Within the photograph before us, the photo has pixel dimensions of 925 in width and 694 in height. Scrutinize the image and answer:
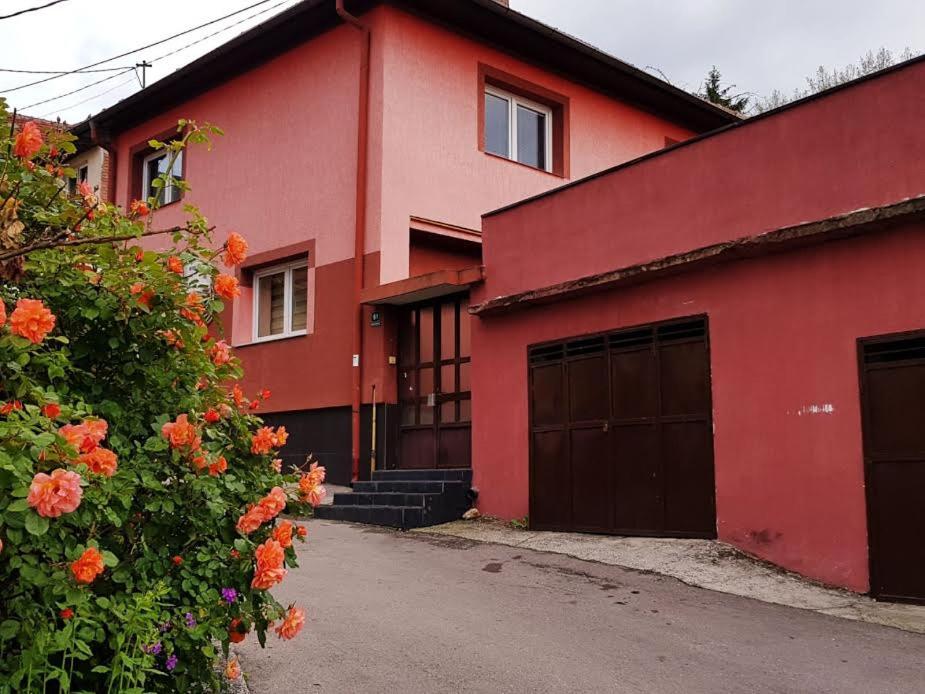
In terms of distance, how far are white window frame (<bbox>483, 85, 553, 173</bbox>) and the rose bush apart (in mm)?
10981

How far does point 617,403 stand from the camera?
912cm

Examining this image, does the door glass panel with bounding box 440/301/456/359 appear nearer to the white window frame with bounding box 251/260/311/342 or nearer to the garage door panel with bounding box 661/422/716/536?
the white window frame with bounding box 251/260/311/342

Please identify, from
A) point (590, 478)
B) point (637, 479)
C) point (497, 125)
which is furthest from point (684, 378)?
point (497, 125)

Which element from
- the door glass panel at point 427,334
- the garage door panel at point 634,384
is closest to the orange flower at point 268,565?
the garage door panel at point 634,384

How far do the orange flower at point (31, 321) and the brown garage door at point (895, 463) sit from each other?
628 centimetres

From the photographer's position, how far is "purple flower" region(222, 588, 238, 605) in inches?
130

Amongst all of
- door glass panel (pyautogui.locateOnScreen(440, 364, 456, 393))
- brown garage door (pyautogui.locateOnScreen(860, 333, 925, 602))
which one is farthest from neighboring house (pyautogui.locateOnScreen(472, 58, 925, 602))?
door glass panel (pyautogui.locateOnScreen(440, 364, 456, 393))

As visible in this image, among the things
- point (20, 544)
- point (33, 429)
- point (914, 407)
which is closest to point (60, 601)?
point (20, 544)

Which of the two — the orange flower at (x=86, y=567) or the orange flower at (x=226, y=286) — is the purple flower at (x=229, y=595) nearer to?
the orange flower at (x=86, y=567)

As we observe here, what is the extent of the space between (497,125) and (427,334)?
13.7 feet

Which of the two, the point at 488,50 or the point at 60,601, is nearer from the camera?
the point at 60,601

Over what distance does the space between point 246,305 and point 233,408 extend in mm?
11438

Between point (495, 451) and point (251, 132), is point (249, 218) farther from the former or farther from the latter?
point (495, 451)

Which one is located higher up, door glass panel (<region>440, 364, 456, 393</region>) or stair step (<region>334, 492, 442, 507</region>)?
door glass panel (<region>440, 364, 456, 393</region>)
